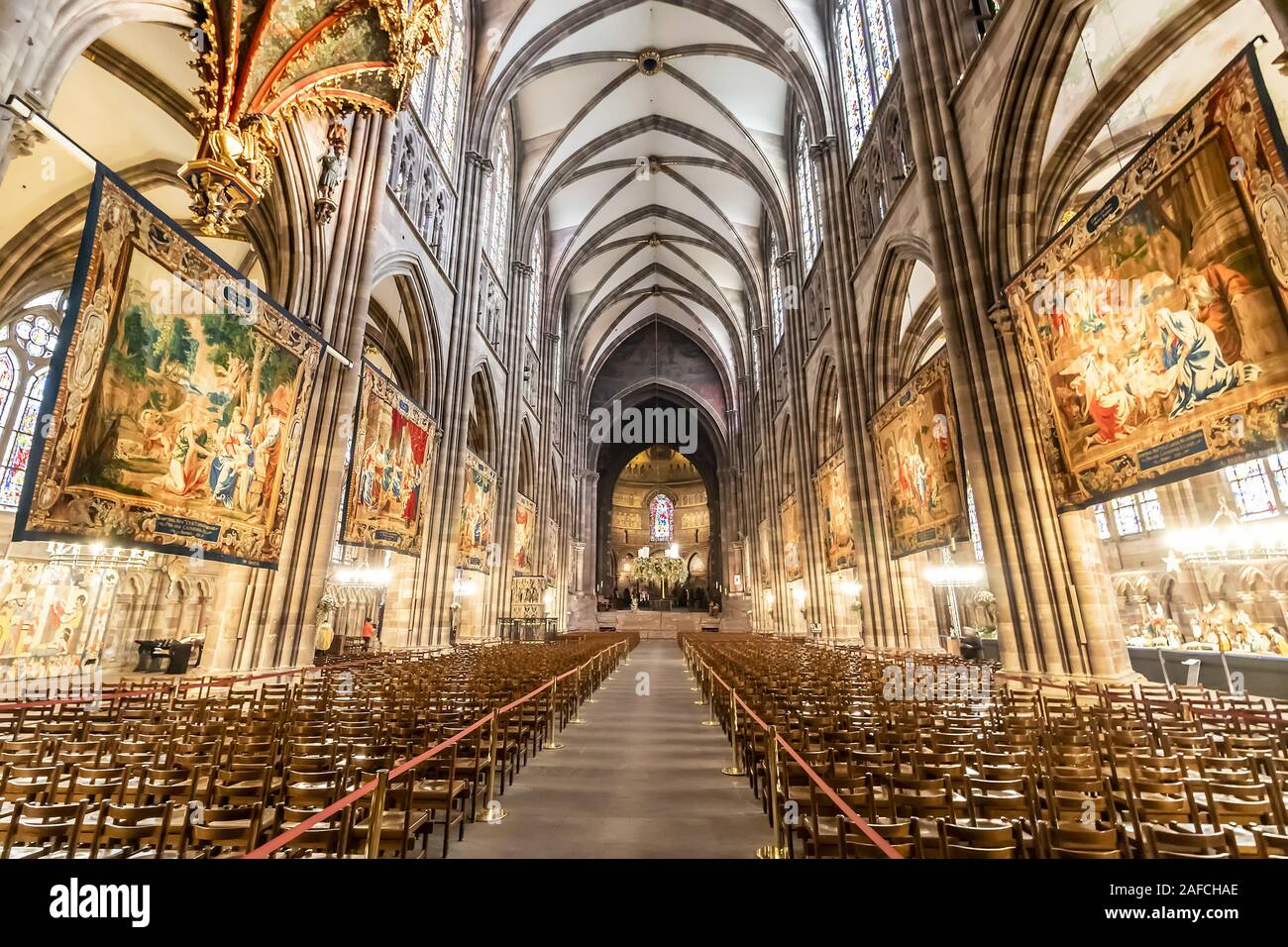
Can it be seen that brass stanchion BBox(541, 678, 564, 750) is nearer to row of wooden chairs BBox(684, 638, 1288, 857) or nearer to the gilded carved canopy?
row of wooden chairs BBox(684, 638, 1288, 857)

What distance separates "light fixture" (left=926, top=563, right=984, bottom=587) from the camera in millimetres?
18469

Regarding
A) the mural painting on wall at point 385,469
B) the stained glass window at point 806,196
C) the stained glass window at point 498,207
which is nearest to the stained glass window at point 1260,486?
the stained glass window at point 806,196

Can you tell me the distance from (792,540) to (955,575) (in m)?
6.34

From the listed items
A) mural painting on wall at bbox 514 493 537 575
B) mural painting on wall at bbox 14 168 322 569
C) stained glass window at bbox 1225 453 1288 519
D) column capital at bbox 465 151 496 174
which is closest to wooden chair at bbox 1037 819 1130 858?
mural painting on wall at bbox 14 168 322 569

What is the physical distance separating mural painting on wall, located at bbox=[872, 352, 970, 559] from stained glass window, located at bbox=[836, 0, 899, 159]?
24.3 feet

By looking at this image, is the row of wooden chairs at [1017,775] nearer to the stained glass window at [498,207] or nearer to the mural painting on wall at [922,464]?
the mural painting on wall at [922,464]

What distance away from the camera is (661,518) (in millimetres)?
48469

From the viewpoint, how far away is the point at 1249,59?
4.28 meters

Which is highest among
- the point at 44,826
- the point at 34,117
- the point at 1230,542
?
the point at 34,117

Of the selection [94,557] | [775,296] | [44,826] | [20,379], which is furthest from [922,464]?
[20,379]

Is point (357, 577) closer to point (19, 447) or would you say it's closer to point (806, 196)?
point (19, 447)

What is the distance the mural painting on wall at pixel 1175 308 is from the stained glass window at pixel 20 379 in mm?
17246

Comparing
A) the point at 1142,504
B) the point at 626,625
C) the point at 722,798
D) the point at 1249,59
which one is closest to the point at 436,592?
the point at 722,798
